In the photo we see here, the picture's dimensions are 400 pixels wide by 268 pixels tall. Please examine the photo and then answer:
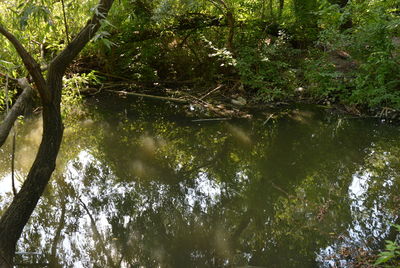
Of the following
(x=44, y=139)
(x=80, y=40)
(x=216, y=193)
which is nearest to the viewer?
(x=80, y=40)

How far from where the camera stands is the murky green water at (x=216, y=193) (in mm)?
3748

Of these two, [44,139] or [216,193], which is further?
[216,193]

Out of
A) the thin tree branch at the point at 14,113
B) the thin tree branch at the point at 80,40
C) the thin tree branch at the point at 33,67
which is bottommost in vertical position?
the thin tree branch at the point at 14,113

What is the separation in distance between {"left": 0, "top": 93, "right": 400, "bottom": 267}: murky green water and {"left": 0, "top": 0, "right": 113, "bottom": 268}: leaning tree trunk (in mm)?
694

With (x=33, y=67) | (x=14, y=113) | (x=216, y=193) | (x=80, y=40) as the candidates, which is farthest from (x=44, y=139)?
(x=216, y=193)

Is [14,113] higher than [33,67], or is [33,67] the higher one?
[33,67]

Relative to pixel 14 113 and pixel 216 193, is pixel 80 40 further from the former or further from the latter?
pixel 216 193

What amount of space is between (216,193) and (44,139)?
2.37m

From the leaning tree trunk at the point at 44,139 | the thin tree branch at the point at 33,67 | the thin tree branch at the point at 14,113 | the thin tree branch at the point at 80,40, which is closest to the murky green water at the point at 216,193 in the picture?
the leaning tree trunk at the point at 44,139

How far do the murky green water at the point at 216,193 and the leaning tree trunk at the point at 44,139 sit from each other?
2.28 ft

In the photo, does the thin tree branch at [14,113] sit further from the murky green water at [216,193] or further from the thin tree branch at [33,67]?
the murky green water at [216,193]

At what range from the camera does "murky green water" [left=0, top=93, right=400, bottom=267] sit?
375 cm

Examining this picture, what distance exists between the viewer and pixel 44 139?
11.5 ft

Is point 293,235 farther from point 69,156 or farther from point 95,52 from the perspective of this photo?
point 95,52
